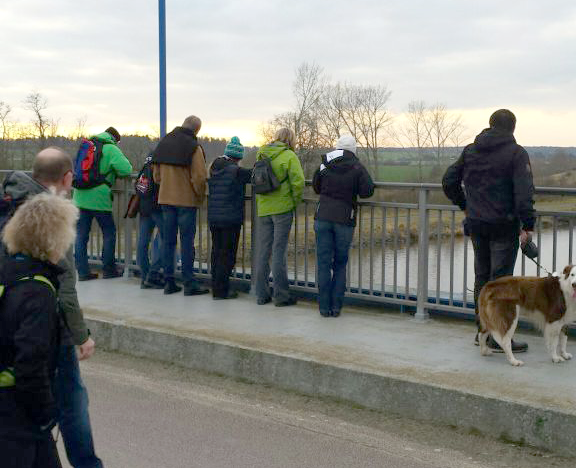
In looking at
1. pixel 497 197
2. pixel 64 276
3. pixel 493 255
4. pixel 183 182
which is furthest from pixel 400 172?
pixel 64 276

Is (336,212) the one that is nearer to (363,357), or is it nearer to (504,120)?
(363,357)

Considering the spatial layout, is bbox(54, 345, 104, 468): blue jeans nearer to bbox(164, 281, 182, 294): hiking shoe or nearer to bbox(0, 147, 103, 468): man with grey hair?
bbox(0, 147, 103, 468): man with grey hair

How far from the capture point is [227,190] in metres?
8.60

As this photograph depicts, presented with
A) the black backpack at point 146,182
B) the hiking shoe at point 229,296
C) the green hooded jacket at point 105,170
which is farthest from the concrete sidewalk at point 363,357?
the green hooded jacket at point 105,170

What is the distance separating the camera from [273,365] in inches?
257

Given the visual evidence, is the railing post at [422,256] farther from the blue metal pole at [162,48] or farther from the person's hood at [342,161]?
the blue metal pole at [162,48]

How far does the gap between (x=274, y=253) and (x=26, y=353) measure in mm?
5457

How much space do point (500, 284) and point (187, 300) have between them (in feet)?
12.7

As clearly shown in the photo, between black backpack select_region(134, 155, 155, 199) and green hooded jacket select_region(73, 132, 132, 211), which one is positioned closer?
black backpack select_region(134, 155, 155, 199)

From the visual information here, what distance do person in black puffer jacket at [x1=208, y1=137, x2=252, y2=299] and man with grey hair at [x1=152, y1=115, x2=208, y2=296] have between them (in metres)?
0.18

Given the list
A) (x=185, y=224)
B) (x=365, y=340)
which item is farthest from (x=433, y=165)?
(x=365, y=340)

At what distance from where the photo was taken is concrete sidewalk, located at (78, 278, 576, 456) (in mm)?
5281

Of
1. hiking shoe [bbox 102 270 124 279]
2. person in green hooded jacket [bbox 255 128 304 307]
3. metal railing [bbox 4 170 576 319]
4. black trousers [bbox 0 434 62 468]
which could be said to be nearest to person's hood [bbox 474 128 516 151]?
metal railing [bbox 4 170 576 319]

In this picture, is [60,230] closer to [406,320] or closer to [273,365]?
[273,365]
